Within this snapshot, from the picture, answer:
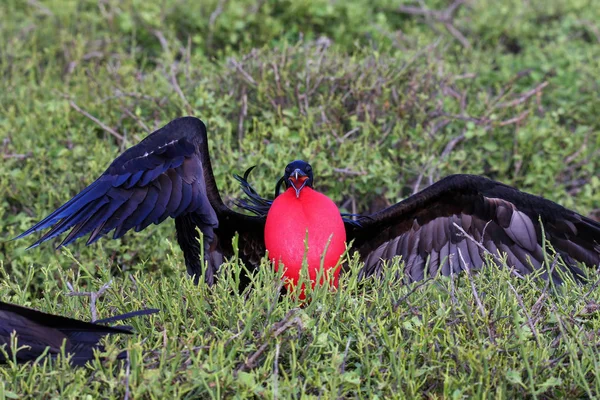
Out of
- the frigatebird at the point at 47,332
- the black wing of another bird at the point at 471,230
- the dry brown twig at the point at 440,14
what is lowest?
the black wing of another bird at the point at 471,230

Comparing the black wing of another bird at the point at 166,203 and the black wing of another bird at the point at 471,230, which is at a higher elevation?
the black wing of another bird at the point at 166,203

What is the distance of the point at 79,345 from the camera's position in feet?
6.47

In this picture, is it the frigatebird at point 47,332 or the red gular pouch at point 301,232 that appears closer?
the frigatebird at point 47,332

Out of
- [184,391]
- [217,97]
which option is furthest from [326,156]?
[184,391]

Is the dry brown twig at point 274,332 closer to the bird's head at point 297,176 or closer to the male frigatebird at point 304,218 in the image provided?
the male frigatebird at point 304,218

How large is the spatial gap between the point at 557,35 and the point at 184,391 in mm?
3793

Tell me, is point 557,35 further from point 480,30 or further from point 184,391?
point 184,391

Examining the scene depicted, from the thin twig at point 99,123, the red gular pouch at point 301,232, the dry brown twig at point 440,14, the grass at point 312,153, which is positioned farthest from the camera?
the dry brown twig at point 440,14

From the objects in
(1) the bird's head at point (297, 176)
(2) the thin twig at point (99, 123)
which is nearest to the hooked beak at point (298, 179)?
(1) the bird's head at point (297, 176)

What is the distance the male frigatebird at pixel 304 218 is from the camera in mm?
2434

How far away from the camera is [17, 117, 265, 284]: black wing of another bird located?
7.82ft

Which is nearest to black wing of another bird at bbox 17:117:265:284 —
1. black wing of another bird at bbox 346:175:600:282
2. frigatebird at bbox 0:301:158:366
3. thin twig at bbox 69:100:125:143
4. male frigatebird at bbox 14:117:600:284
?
male frigatebird at bbox 14:117:600:284

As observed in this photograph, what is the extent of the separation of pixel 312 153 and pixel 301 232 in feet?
2.76

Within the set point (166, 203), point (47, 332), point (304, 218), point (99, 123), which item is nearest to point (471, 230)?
point (304, 218)
